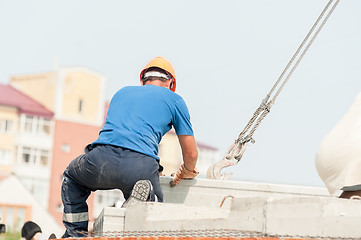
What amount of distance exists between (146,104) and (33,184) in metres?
71.2

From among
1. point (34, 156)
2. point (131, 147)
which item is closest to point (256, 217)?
point (131, 147)

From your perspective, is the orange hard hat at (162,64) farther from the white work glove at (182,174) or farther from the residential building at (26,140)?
the residential building at (26,140)

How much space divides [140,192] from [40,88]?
73790 mm

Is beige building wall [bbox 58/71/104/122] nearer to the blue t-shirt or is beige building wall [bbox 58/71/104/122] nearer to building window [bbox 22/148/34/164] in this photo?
building window [bbox 22/148/34/164]

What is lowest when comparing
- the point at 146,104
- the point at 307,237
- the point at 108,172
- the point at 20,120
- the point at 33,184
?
the point at 307,237

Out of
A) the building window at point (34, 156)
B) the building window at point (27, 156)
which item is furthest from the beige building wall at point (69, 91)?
the building window at point (27, 156)

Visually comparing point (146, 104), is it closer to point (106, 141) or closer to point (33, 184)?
point (106, 141)

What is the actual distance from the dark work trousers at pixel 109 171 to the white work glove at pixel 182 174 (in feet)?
2.60

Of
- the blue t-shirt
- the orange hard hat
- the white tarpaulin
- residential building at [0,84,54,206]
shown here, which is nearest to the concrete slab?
the blue t-shirt

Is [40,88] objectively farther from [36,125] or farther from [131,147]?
[131,147]

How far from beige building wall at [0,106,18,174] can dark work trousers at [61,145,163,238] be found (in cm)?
→ 6918

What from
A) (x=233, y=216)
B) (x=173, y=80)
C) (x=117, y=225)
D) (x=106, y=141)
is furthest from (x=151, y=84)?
(x=233, y=216)

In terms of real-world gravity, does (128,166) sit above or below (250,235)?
above

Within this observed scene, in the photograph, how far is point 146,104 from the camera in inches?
291
